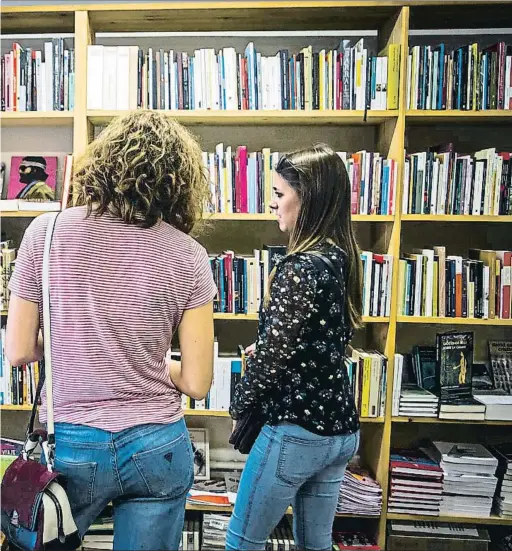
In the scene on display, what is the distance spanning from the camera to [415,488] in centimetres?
232

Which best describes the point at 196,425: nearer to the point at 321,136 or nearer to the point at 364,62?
the point at 321,136

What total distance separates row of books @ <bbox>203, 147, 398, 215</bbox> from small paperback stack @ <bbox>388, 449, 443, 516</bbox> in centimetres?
97

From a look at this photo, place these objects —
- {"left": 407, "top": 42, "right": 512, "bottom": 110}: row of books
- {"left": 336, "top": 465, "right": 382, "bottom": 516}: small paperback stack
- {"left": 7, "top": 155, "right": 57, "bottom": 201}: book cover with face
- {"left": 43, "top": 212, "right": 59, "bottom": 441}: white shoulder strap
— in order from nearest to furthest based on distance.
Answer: {"left": 43, "top": 212, "right": 59, "bottom": 441}: white shoulder strap < {"left": 407, "top": 42, "right": 512, "bottom": 110}: row of books < {"left": 336, "top": 465, "right": 382, "bottom": 516}: small paperback stack < {"left": 7, "top": 155, "right": 57, "bottom": 201}: book cover with face

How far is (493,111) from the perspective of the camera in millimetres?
2215

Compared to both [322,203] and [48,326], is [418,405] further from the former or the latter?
[48,326]

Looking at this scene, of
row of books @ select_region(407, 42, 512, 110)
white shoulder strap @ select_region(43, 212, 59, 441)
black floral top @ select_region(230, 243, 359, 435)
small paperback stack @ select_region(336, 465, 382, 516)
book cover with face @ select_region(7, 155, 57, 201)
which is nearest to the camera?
white shoulder strap @ select_region(43, 212, 59, 441)

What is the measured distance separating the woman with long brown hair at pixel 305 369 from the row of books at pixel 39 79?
119cm

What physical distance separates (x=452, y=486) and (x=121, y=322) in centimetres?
171

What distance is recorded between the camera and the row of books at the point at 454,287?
2275 millimetres

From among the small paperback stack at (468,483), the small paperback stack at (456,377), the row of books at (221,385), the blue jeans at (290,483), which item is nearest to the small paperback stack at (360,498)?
the small paperback stack at (468,483)

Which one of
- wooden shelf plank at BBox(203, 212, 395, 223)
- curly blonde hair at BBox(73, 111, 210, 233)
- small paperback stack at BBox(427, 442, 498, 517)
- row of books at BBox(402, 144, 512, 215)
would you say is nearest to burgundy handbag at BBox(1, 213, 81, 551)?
curly blonde hair at BBox(73, 111, 210, 233)

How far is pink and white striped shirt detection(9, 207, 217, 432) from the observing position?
111 cm

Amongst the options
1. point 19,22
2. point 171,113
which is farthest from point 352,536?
point 19,22

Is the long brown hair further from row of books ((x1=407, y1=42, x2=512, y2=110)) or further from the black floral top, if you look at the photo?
row of books ((x1=407, y1=42, x2=512, y2=110))
